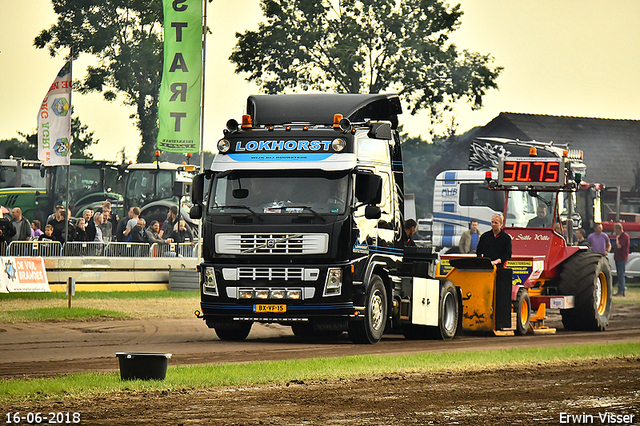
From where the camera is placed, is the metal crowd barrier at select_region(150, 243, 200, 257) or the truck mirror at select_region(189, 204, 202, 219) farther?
the metal crowd barrier at select_region(150, 243, 200, 257)

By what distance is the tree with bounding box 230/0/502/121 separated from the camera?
4762cm

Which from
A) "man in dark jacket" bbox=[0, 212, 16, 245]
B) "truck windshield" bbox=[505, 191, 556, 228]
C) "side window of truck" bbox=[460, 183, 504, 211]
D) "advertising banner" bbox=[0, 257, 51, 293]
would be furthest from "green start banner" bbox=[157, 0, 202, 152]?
"truck windshield" bbox=[505, 191, 556, 228]

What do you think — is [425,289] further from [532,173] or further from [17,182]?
[17,182]

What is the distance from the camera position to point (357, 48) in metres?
47.3

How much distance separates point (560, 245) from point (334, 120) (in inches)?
251

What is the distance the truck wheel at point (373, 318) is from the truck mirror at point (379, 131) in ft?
7.33

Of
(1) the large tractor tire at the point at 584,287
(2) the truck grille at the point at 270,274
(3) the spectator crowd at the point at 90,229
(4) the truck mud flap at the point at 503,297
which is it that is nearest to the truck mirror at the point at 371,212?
(2) the truck grille at the point at 270,274

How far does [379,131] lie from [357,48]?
30839mm

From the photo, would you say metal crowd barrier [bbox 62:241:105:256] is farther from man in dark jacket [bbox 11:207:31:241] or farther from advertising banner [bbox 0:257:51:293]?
advertising banner [bbox 0:257:51:293]

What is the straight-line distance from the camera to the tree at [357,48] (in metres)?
47.6

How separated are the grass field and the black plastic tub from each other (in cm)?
15

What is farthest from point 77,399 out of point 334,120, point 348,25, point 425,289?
point 348,25

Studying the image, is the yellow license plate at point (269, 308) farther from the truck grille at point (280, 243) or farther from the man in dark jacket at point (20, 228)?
the man in dark jacket at point (20, 228)

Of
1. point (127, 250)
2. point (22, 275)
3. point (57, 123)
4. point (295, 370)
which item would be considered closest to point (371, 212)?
point (295, 370)
